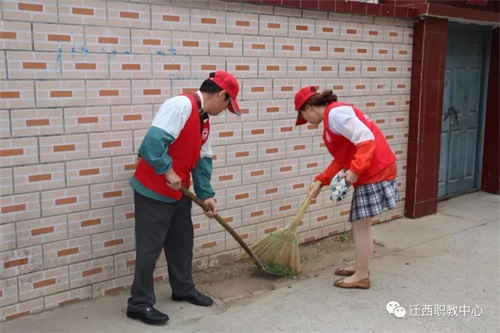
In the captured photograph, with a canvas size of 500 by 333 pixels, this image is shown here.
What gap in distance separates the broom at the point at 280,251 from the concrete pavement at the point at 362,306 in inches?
7.1

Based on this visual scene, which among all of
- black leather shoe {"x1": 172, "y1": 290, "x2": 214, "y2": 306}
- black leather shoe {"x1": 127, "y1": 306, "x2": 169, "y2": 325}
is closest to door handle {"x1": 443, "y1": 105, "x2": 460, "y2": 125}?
black leather shoe {"x1": 172, "y1": 290, "x2": 214, "y2": 306}

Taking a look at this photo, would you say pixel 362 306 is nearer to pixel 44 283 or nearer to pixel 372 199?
pixel 372 199

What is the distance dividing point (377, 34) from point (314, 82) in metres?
1.08

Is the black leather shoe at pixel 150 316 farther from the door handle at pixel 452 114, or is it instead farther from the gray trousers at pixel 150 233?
the door handle at pixel 452 114

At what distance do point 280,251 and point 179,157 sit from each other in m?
1.34

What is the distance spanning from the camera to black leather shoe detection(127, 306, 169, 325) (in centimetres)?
357

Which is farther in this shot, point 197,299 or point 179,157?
point 197,299

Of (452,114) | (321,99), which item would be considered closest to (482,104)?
(452,114)

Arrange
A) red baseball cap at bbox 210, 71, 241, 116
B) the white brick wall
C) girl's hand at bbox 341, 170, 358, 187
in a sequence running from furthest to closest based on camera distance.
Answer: girl's hand at bbox 341, 170, 358, 187 → red baseball cap at bbox 210, 71, 241, 116 → the white brick wall

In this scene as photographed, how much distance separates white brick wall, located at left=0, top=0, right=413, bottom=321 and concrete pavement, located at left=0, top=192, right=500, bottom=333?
0.30 meters

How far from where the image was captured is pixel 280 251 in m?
4.36

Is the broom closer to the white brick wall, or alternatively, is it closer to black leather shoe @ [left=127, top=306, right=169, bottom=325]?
the white brick wall

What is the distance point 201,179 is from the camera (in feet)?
12.7

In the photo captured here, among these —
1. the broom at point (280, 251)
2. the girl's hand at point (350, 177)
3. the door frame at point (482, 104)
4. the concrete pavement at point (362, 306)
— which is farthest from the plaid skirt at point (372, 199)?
the door frame at point (482, 104)
